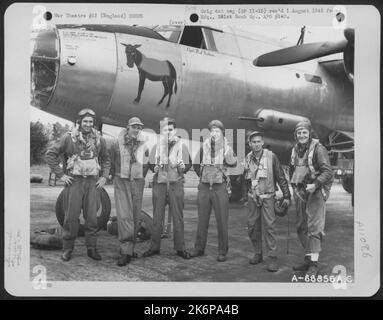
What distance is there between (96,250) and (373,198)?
82.9 inches

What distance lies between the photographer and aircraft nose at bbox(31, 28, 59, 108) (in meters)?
3.20

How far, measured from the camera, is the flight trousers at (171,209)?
3.27 meters

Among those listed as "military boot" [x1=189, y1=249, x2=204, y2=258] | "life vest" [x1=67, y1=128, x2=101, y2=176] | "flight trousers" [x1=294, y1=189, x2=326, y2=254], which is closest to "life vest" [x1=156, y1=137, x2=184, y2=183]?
"life vest" [x1=67, y1=128, x2=101, y2=176]

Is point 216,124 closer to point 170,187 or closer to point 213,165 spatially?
point 213,165

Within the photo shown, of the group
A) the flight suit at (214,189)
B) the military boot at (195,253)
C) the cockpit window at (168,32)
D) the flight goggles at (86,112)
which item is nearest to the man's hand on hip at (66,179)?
the flight goggles at (86,112)

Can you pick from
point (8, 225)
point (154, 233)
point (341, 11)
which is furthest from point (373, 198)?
point (8, 225)

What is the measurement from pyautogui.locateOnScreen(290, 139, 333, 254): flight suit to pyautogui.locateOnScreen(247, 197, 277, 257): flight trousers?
0.20 metres

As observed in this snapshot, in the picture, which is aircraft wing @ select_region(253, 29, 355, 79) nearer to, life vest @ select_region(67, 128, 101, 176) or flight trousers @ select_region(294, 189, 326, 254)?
flight trousers @ select_region(294, 189, 326, 254)

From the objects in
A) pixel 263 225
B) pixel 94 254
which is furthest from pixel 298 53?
pixel 94 254

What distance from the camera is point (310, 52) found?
338cm

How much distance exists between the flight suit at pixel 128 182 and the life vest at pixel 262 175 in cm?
77

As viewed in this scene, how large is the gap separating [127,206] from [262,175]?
1.02 meters

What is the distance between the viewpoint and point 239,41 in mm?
3354

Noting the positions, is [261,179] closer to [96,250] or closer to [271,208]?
[271,208]
